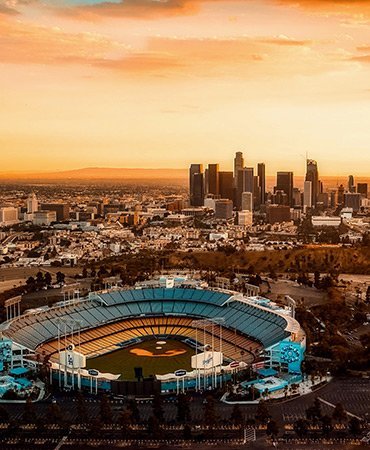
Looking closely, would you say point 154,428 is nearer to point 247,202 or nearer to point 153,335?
point 153,335

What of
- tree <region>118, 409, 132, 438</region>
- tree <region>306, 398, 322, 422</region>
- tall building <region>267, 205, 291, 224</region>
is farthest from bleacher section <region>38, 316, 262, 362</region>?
tall building <region>267, 205, 291, 224</region>

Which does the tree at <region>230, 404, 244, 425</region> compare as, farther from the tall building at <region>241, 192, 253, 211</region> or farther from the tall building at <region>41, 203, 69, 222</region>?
the tall building at <region>241, 192, 253, 211</region>

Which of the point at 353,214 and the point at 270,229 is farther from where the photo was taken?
the point at 353,214

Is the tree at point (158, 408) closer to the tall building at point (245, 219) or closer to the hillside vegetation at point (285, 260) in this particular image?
the hillside vegetation at point (285, 260)

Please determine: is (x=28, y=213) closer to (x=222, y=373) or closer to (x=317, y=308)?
(x=317, y=308)

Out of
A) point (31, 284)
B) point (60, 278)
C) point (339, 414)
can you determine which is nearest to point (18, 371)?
point (339, 414)

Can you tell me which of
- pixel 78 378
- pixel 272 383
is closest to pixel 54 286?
pixel 78 378
